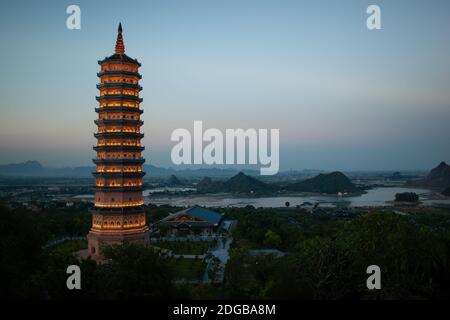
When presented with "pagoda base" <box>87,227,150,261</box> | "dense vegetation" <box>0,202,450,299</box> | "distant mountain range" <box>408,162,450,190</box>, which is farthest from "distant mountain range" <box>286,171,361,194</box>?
"dense vegetation" <box>0,202,450,299</box>

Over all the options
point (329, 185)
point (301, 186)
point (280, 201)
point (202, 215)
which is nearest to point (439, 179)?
point (329, 185)

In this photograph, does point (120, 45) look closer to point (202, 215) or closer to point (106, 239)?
point (106, 239)

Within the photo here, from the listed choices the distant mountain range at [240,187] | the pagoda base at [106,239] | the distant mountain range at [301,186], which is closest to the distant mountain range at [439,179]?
the distant mountain range at [301,186]

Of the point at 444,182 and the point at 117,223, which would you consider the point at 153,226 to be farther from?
the point at 444,182

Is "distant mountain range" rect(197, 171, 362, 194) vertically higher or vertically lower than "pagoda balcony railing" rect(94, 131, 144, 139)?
lower

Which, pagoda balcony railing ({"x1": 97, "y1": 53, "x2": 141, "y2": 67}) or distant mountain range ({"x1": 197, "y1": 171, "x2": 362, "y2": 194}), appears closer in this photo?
pagoda balcony railing ({"x1": 97, "y1": 53, "x2": 141, "y2": 67})

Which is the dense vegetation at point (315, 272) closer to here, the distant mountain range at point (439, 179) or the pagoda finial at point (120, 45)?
the pagoda finial at point (120, 45)

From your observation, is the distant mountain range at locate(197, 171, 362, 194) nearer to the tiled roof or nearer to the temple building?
the tiled roof

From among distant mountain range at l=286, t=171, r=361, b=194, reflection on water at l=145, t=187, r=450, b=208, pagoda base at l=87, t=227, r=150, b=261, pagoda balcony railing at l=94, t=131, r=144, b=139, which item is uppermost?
pagoda balcony railing at l=94, t=131, r=144, b=139

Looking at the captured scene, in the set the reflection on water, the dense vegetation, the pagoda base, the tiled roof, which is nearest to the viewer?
the dense vegetation
